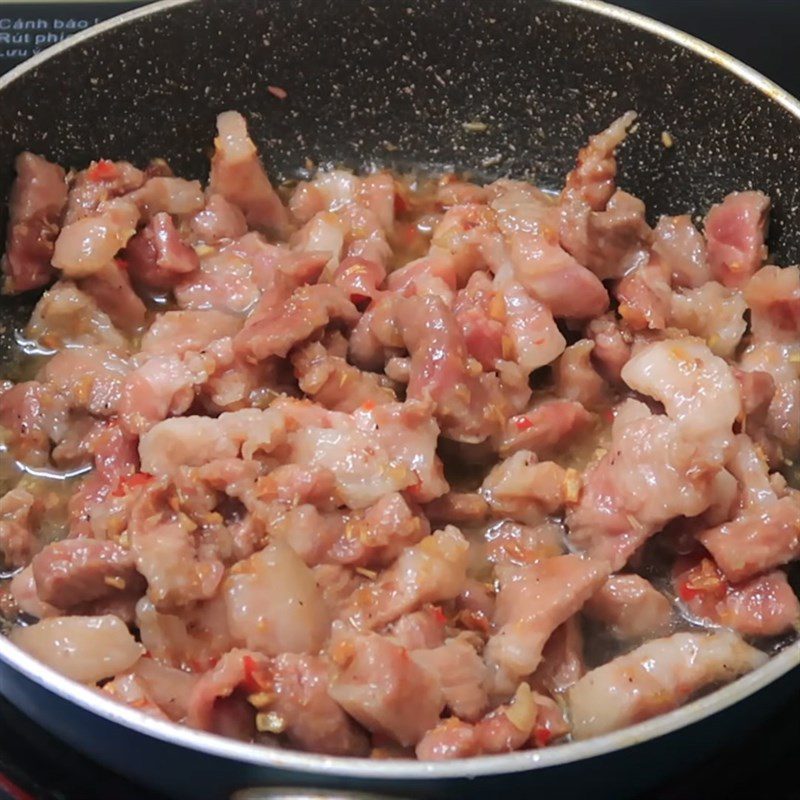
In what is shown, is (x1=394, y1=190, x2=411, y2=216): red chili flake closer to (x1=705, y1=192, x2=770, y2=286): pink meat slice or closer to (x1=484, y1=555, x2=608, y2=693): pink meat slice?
(x1=705, y1=192, x2=770, y2=286): pink meat slice

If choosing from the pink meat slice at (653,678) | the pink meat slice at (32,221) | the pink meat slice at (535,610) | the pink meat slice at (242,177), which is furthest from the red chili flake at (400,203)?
the pink meat slice at (653,678)

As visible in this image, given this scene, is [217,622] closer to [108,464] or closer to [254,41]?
[108,464]

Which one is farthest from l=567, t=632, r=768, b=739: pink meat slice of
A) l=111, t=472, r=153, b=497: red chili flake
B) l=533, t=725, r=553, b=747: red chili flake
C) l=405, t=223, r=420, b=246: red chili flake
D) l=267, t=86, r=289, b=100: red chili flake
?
l=267, t=86, r=289, b=100: red chili flake

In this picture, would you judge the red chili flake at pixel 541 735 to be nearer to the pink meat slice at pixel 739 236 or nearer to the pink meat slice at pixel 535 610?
the pink meat slice at pixel 535 610

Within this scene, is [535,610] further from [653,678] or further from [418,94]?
[418,94]

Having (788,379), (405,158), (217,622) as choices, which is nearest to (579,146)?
(405,158)

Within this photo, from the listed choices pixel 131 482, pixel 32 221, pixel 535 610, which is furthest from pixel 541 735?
pixel 32 221
